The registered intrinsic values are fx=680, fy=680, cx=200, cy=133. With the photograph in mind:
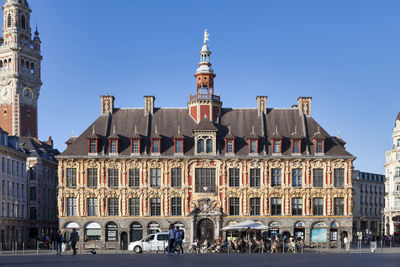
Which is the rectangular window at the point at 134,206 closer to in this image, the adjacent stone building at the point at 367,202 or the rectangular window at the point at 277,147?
the rectangular window at the point at 277,147

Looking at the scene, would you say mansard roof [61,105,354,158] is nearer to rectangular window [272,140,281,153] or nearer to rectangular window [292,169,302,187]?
rectangular window [272,140,281,153]

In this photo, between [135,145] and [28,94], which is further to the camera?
[28,94]

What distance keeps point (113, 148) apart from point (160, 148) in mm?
5057

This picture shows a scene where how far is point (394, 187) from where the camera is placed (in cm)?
10681

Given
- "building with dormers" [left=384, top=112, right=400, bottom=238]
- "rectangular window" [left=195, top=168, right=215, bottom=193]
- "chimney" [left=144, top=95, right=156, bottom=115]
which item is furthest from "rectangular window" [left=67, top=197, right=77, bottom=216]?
"building with dormers" [left=384, top=112, right=400, bottom=238]

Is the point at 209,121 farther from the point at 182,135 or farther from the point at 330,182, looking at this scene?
the point at 330,182

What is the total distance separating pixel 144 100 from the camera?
255 feet

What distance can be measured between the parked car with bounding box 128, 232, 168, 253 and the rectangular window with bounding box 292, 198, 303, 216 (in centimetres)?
2028

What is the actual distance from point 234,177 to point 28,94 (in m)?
59.1

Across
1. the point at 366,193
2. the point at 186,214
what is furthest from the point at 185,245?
the point at 366,193

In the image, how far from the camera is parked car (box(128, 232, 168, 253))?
2228 inches

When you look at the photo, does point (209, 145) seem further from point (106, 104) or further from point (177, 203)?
point (106, 104)

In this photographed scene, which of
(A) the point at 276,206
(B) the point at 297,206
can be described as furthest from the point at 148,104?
(B) the point at 297,206

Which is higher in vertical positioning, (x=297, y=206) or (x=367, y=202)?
(x=297, y=206)
